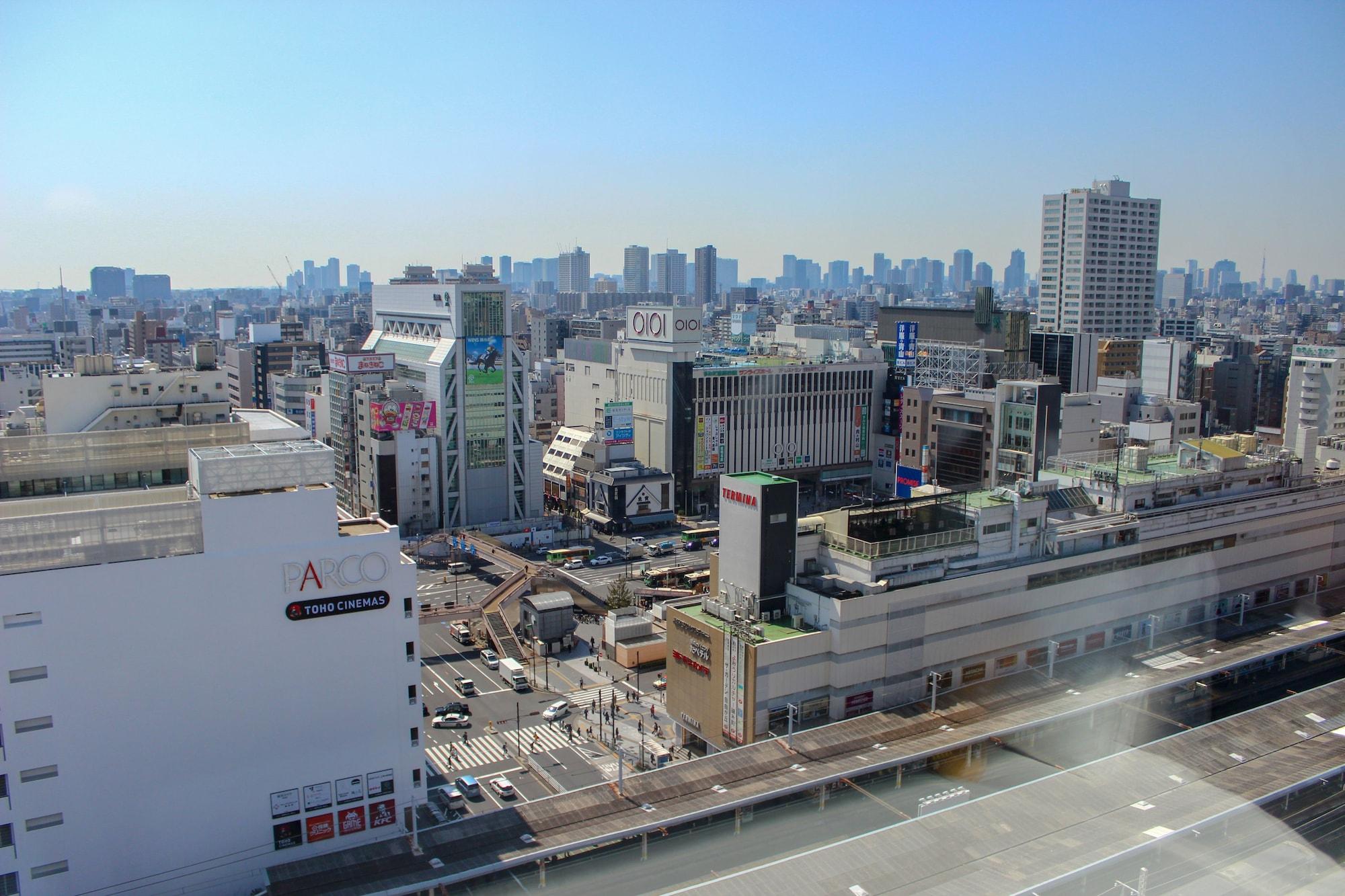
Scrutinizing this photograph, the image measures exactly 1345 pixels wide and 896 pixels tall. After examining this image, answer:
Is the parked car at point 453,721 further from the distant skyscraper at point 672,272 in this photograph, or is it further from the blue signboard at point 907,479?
the distant skyscraper at point 672,272

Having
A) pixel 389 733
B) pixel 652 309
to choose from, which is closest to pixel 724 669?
pixel 389 733

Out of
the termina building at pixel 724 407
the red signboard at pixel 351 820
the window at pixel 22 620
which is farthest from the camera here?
the termina building at pixel 724 407

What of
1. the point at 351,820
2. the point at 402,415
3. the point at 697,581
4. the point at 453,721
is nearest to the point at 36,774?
the point at 351,820

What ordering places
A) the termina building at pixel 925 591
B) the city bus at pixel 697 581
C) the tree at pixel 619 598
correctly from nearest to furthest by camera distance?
the termina building at pixel 925 591 → the tree at pixel 619 598 → the city bus at pixel 697 581

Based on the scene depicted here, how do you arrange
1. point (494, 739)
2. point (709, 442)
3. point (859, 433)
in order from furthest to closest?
point (859, 433)
point (709, 442)
point (494, 739)

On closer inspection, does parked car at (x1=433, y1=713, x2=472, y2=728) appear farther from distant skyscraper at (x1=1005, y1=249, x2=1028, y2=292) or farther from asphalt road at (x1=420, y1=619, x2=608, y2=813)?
distant skyscraper at (x1=1005, y1=249, x2=1028, y2=292)

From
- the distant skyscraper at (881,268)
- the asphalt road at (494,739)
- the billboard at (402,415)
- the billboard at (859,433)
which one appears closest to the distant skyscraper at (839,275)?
the distant skyscraper at (881,268)

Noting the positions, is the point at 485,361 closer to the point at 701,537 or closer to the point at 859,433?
the point at 701,537
